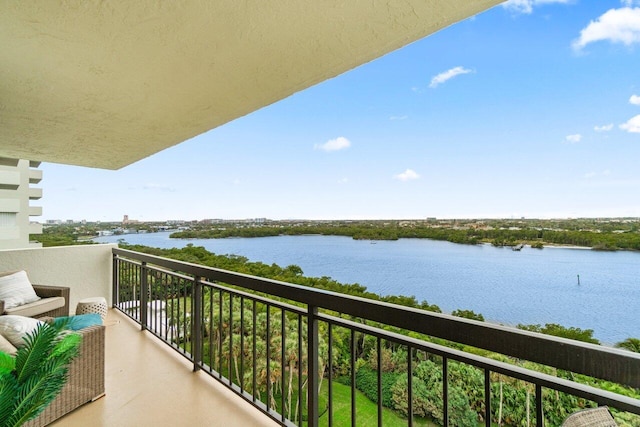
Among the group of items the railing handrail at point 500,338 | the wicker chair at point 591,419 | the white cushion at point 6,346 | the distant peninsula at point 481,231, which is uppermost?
the distant peninsula at point 481,231

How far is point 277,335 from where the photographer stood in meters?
7.20

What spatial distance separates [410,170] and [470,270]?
6.50m

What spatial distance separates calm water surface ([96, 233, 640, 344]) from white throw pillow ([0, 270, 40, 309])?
2.40m

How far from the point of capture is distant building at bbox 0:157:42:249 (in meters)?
15.6

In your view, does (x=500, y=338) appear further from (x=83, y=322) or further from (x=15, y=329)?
(x=83, y=322)

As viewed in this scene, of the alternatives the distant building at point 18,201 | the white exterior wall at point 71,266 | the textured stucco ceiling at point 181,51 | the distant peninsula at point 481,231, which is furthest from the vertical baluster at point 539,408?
the distant building at point 18,201

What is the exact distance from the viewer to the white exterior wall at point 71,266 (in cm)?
463

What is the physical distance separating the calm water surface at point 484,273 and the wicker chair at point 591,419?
9.00ft

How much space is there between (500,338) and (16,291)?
16.3 feet

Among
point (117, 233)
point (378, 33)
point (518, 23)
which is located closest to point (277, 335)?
point (117, 233)

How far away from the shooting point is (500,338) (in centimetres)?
104

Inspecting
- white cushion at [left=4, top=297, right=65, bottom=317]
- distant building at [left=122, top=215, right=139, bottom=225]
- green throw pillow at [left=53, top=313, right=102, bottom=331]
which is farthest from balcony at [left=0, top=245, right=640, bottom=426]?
distant building at [left=122, top=215, right=139, bottom=225]

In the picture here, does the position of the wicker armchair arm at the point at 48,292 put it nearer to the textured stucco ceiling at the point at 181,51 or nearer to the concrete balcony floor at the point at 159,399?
the concrete balcony floor at the point at 159,399

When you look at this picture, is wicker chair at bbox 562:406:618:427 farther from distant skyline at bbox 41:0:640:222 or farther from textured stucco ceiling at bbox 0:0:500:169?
distant skyline at bbox 41:0:640:222
